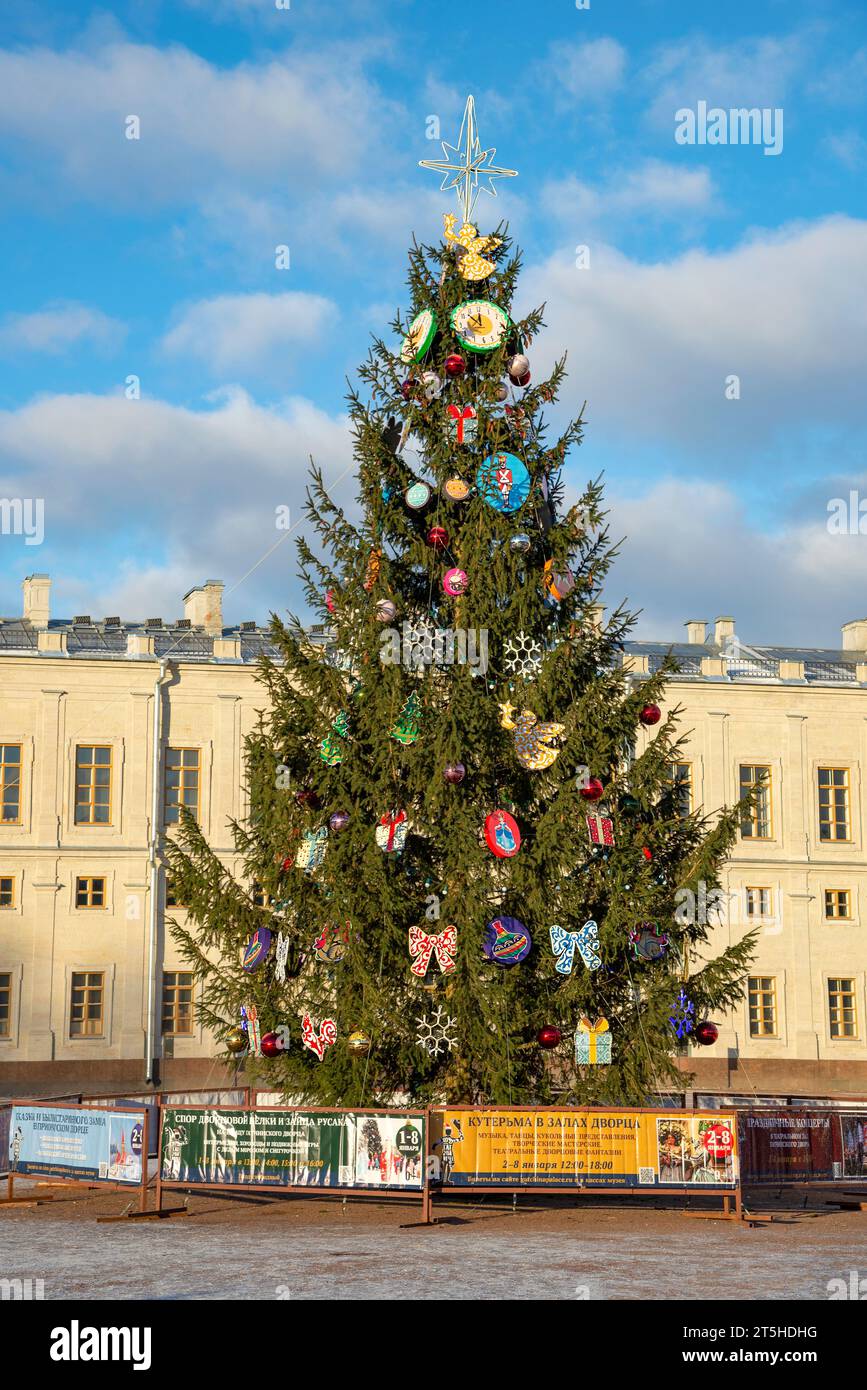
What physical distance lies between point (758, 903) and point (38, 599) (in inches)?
922

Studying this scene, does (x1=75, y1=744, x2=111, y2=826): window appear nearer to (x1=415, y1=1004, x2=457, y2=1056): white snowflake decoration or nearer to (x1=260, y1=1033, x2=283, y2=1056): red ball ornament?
(x1=260, y1=1033, x2=283, y2=1056): red ball ornament

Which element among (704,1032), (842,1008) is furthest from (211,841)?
(704,1032)

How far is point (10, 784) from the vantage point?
141 ft

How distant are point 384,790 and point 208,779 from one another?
84.2ft

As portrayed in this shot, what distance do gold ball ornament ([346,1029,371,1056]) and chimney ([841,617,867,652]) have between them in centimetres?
4089

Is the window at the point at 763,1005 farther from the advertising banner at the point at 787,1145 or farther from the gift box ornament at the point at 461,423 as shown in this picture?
the gift box ornament at the point at 461,423

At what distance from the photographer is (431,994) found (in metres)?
18.8

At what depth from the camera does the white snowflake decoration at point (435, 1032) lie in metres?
18.5

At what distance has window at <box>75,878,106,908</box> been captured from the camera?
141 feet

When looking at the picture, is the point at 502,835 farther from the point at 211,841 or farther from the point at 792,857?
the point at 792,857

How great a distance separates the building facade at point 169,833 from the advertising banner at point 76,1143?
2155 centimetres

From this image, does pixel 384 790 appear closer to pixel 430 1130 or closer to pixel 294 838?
pixel 294 838

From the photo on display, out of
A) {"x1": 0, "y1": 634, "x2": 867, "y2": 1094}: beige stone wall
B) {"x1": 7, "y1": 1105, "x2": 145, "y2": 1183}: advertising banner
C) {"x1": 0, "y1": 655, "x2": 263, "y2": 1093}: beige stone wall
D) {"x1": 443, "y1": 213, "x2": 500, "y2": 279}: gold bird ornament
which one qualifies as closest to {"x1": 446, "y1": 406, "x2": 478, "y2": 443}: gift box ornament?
{"x1": 443, "y1": 213, "x2": 500, "y2": 279}: gold bird ornament

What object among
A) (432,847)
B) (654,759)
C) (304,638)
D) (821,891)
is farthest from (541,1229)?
(821,891)
